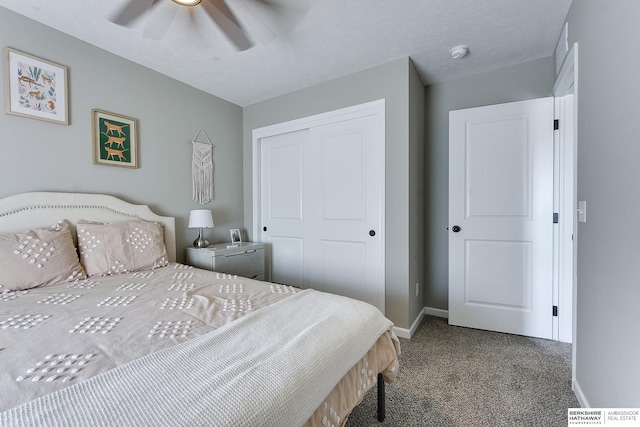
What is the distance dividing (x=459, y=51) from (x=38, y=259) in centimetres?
323

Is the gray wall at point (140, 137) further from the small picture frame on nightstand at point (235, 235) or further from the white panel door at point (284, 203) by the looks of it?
the white panel door at point (284, 203)

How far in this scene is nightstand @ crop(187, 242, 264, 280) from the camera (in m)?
2.56

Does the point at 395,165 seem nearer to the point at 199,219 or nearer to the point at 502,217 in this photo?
the point at 502,217

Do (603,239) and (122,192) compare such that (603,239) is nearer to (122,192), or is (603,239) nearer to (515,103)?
(515,103)

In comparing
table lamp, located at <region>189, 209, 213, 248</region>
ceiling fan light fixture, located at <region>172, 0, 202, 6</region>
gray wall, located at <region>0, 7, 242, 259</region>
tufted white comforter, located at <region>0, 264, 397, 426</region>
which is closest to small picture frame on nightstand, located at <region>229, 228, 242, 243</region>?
gray wall, located at <region>0, 7, 242, 259</region>

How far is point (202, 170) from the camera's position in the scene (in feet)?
9.66

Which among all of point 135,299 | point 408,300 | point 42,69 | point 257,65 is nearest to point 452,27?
point 257,65

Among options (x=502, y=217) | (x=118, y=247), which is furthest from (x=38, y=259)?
(x=502, y=217)

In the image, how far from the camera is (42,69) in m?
1.91

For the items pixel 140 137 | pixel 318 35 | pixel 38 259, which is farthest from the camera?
pixel 140 137

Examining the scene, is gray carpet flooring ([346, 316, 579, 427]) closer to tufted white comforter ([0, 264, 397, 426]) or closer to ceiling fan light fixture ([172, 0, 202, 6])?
tufted white comforter ([0, 264, 397, 426])

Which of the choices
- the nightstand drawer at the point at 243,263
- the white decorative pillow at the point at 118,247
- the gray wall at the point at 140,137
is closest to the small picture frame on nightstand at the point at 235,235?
the gray wall at the point at 140,137

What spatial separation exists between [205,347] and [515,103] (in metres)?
2.86

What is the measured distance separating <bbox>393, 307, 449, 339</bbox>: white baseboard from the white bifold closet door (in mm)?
242
